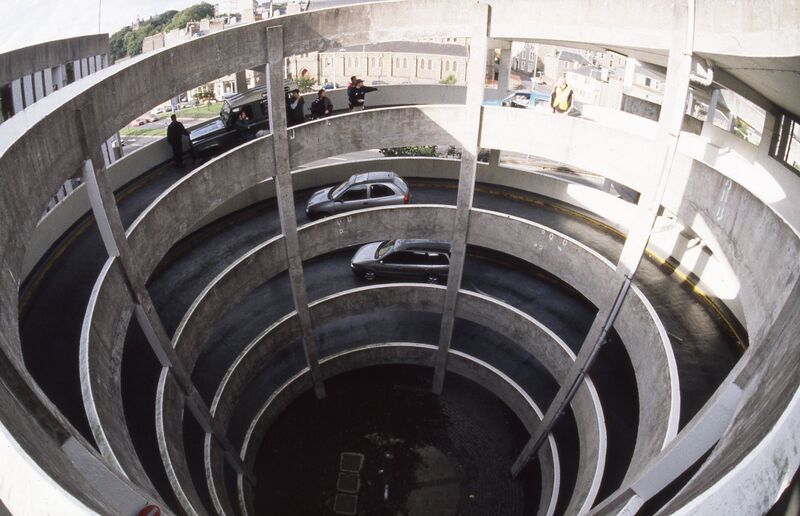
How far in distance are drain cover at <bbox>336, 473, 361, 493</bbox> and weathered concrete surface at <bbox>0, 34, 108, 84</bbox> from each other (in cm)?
1817

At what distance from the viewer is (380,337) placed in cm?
2616

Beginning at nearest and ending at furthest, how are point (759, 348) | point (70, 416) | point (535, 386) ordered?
point (759, 348) < point (70, 416) < point (535, 386)

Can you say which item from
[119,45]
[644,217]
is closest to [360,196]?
[644,217]

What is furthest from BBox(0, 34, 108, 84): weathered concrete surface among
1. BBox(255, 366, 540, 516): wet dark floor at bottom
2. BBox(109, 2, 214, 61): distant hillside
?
BBox(109, 2, 214, 61): distant hillside

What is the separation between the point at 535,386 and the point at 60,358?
1733 cm

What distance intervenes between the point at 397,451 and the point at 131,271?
43.4ft

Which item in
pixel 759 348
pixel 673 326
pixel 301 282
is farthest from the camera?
pixel 301 282

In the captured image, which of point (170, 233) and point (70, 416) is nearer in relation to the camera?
point (70, 416)

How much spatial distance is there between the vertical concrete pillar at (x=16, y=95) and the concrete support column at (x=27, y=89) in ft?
0.82

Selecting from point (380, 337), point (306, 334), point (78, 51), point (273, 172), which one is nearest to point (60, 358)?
point (273, 172)

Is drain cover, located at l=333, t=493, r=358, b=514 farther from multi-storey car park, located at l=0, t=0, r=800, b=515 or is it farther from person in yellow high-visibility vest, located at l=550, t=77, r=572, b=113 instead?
person in yellow high-visibility vest, located at l=550, t=77, r=572, b=113

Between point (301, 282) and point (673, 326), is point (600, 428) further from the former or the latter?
point (301, 282)

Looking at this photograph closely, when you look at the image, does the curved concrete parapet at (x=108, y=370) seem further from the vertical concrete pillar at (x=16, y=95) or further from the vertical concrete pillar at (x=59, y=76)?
the vertical concrete pillar at (x=59, y=76)

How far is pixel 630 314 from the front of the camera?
1766 cm
